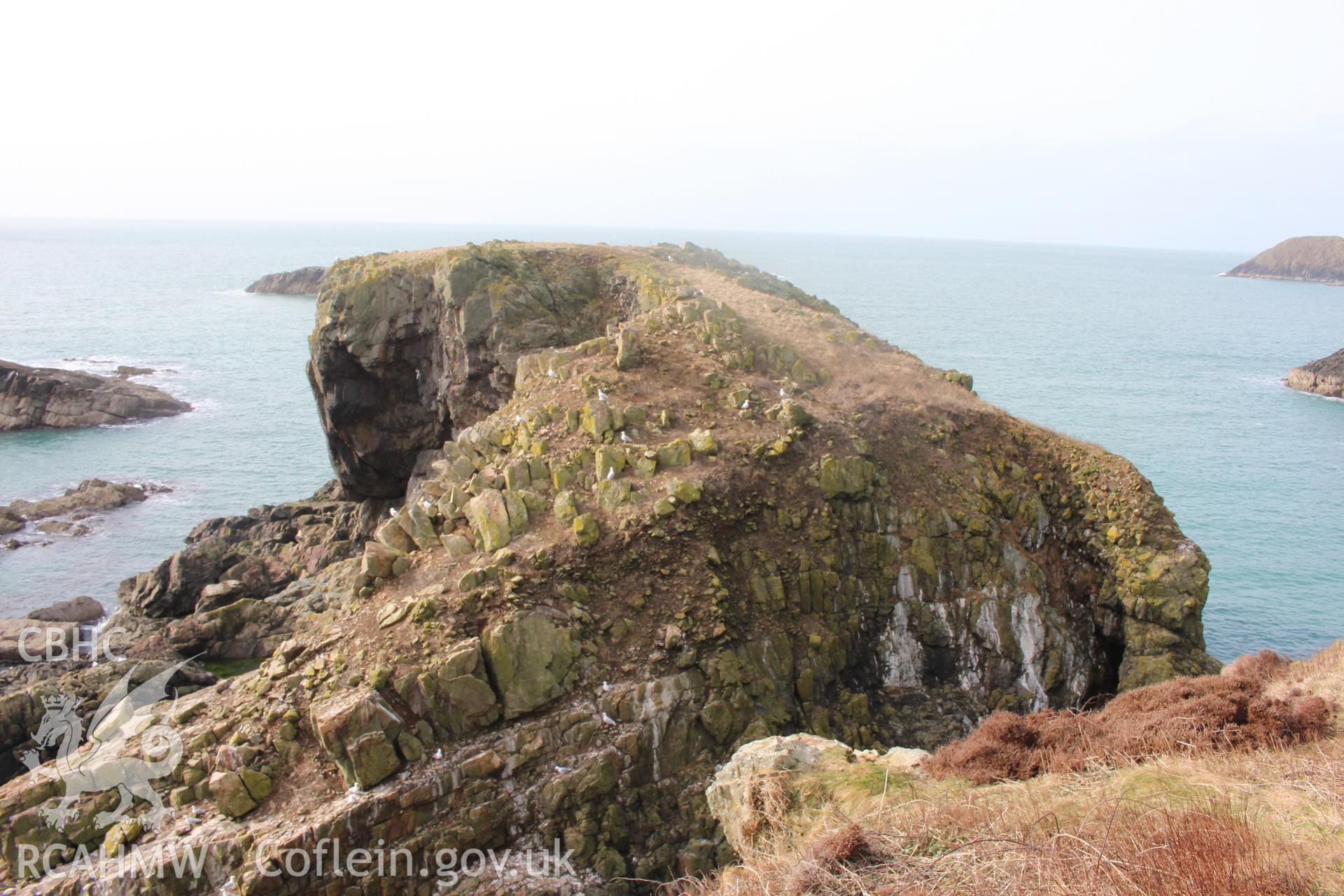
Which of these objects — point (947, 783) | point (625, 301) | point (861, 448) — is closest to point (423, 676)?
point (947, 783)

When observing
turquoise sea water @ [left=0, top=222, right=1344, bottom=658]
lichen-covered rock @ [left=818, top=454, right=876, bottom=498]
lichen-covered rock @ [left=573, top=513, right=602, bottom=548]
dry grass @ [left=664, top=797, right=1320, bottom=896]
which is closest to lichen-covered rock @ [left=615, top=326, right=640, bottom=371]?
lichen-covered rock @ [left=818, top=454, right=876, bottom=498]

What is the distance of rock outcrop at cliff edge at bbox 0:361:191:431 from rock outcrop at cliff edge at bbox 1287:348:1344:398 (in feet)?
352

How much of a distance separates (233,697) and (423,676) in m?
4.61

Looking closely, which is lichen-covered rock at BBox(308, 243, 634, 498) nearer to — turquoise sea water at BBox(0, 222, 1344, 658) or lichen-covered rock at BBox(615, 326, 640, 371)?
lichen-covered rock at BBox(615, 326, 640, 371)

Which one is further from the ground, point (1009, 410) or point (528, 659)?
point (528, 659)

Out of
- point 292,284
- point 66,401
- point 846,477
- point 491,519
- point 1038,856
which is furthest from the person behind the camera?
point 292,284

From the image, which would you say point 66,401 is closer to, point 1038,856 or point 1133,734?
point 1133,734

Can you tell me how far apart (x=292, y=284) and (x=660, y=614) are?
6043 inches

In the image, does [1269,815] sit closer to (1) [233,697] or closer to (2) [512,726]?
(2) [512,726]

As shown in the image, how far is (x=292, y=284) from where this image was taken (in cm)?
15112

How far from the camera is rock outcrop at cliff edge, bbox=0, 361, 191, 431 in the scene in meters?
66.2

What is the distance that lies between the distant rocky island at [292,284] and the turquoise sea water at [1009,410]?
4.10 m

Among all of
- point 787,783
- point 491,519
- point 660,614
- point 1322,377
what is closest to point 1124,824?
point 787,783

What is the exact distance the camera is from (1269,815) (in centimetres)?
1009
